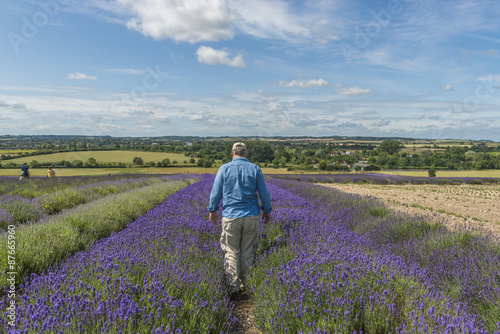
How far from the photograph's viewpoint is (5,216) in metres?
4.91

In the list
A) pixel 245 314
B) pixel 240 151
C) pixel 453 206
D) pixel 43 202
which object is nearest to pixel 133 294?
pixel 245 314

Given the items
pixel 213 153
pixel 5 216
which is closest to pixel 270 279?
pixel 5 216

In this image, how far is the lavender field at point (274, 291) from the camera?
66.6 inches

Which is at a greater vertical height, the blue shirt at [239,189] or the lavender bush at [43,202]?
the blue shirt at [239,189]

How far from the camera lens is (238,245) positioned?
3152mm

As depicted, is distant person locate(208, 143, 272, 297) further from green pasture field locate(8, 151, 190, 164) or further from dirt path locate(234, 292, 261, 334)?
green pasture field locate(8, 151, 190, 164)

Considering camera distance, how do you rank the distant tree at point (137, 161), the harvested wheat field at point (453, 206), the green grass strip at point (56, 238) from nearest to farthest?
the green grass strip at point (56, 238) → the harvested wheat field at point (453, 206) → the distant tree at point (137, 161)

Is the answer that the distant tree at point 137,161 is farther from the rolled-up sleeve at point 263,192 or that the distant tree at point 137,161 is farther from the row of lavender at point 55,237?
the rolled-up sleeve at point 263,192

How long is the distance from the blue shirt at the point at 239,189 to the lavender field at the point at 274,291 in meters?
0.55

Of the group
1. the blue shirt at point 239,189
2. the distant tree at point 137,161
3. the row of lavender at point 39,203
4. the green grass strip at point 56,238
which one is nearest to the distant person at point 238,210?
the blue shirt at point 239,189

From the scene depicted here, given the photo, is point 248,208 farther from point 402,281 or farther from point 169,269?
point 402,281

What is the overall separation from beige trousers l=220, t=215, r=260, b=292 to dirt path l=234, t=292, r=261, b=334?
0.15 m

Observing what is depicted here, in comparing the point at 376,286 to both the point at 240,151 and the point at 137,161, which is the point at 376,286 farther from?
the point at 137,161

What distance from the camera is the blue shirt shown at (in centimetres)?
303
